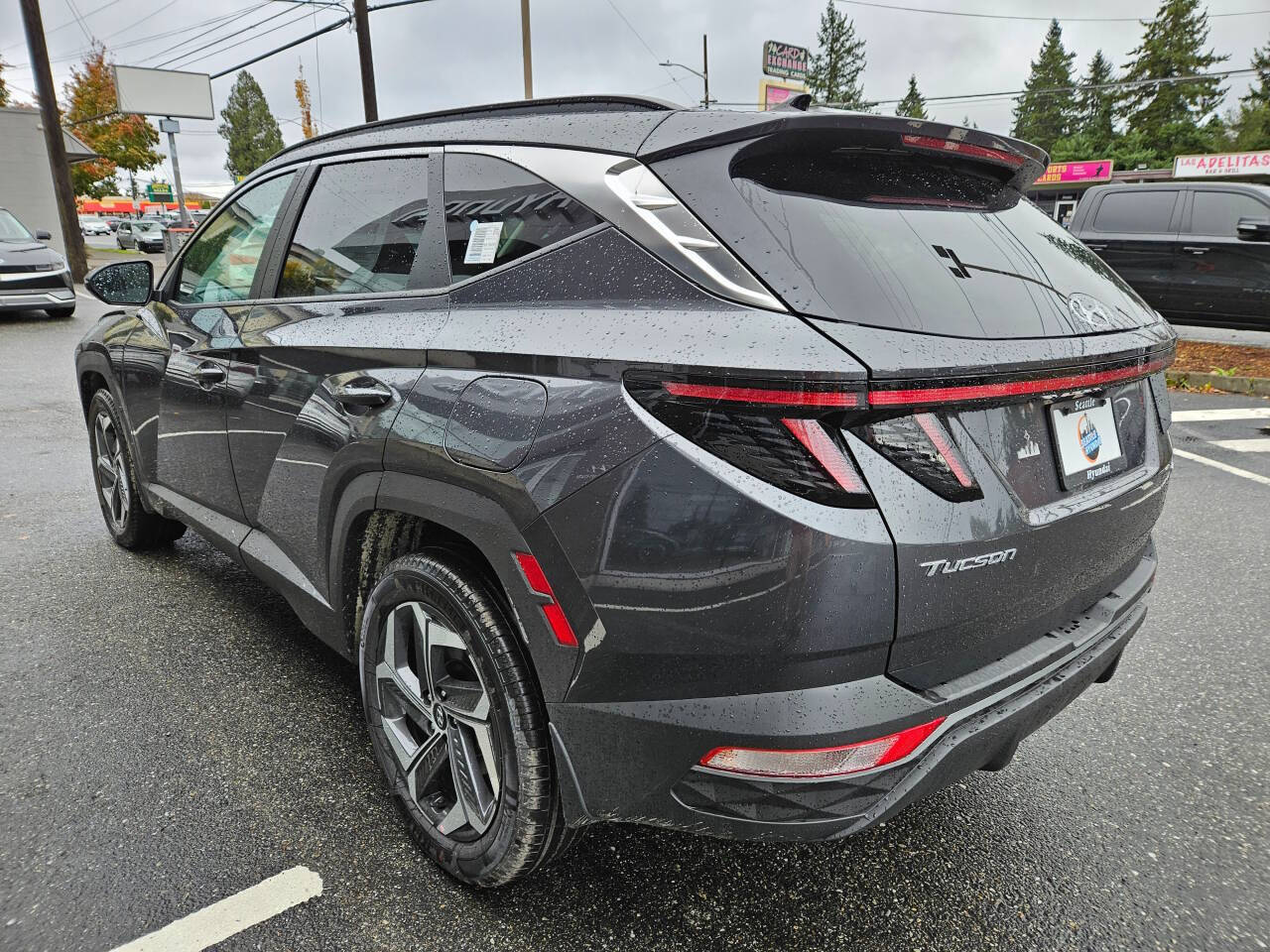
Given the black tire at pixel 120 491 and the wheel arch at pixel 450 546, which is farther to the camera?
the black tire at pixel 120 491

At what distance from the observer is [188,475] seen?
310 cm

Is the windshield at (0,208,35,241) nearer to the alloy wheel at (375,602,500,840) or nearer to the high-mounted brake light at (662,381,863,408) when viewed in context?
the alloy wheel at (375,602,500,840)

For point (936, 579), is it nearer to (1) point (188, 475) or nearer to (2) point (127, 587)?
(1) point (188, 475)

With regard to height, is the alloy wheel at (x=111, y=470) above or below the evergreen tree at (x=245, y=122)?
below

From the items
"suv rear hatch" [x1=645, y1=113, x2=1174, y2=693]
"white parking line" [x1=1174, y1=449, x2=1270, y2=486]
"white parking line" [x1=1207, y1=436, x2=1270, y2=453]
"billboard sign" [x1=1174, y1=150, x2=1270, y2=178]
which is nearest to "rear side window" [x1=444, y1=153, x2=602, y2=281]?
"suv rear hatch" [x1=645, y1=113, x2=1174, y2=693]

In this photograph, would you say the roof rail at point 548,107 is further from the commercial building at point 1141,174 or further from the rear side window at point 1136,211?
the commercial building at point 1141,174

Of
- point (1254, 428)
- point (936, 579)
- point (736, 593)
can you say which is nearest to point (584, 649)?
point (736, 593)

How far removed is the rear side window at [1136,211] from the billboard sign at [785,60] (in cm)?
1111

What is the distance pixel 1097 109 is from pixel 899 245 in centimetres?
8772

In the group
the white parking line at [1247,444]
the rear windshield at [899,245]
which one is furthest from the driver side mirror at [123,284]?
the white parking line at [1247,444]

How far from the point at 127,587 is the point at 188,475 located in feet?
2.85

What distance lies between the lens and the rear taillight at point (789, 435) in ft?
4.38

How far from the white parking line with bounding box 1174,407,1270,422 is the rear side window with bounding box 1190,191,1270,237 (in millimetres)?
3046

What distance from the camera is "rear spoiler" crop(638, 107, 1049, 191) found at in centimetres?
158
